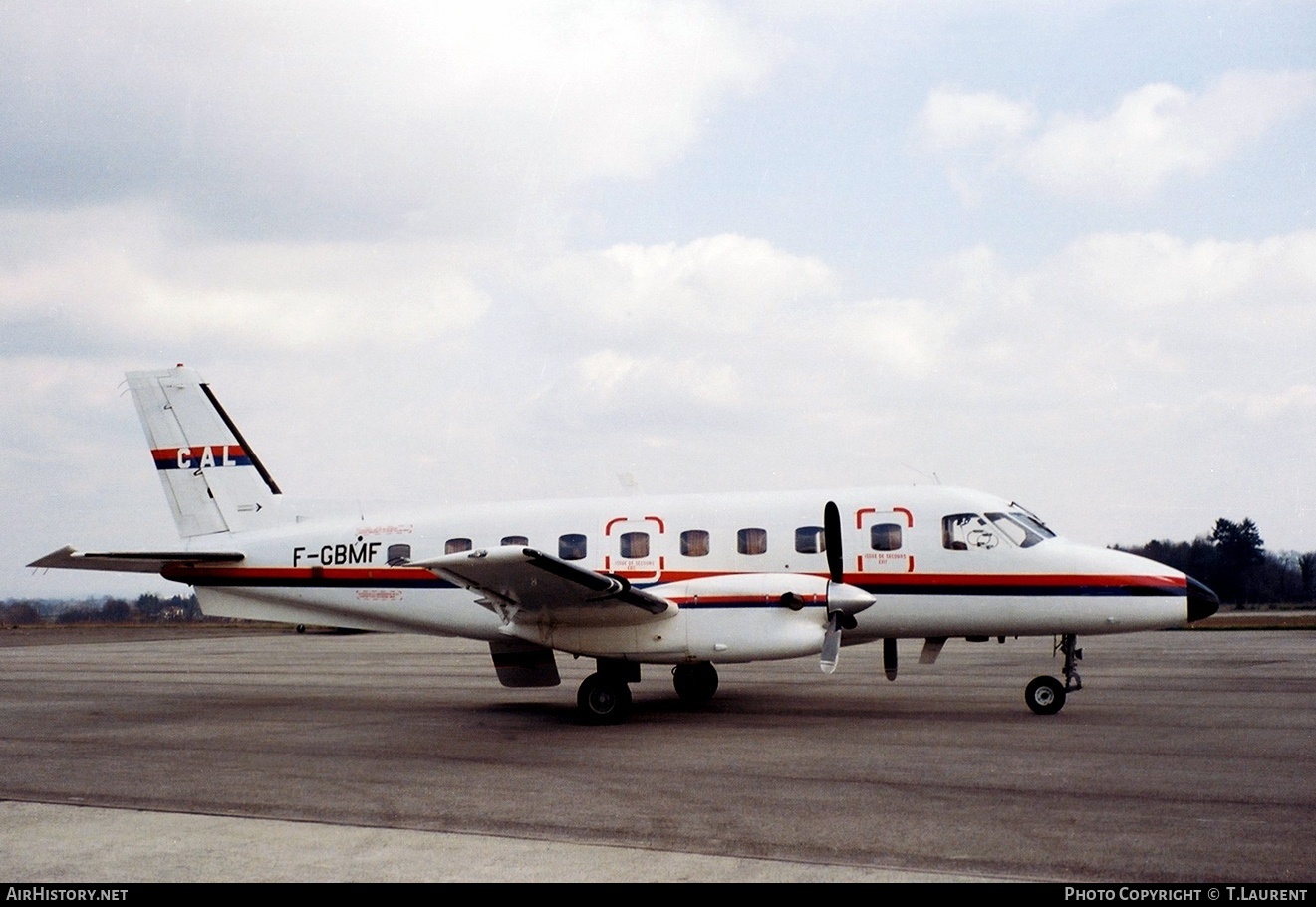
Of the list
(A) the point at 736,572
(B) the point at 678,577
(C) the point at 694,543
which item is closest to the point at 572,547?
(B) the point at 678,577

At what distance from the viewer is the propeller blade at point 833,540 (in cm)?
1495

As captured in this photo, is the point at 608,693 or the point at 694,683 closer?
the point at 608,693

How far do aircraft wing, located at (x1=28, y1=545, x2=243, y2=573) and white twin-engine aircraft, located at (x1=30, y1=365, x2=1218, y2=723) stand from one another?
0.05 m

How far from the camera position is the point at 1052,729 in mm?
13148

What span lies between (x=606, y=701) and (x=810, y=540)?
355cm

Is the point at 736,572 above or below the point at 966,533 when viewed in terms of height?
below

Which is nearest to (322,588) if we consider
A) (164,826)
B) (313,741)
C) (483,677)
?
(313,741)

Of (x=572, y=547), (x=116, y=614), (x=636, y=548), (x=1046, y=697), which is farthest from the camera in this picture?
(x=116, y=614)

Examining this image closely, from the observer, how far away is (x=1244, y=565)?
8081 centimetres

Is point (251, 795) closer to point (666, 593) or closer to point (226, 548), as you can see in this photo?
point (666, 593)

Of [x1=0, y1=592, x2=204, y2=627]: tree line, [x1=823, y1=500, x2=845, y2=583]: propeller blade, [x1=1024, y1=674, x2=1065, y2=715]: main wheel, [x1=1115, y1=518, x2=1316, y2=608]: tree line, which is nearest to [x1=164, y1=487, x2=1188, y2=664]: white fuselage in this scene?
[x1=823, y1=500, x2=845, y2=583]: propeller blade

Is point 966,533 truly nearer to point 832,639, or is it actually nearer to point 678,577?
point 832,639

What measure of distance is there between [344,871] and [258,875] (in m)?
0.51
